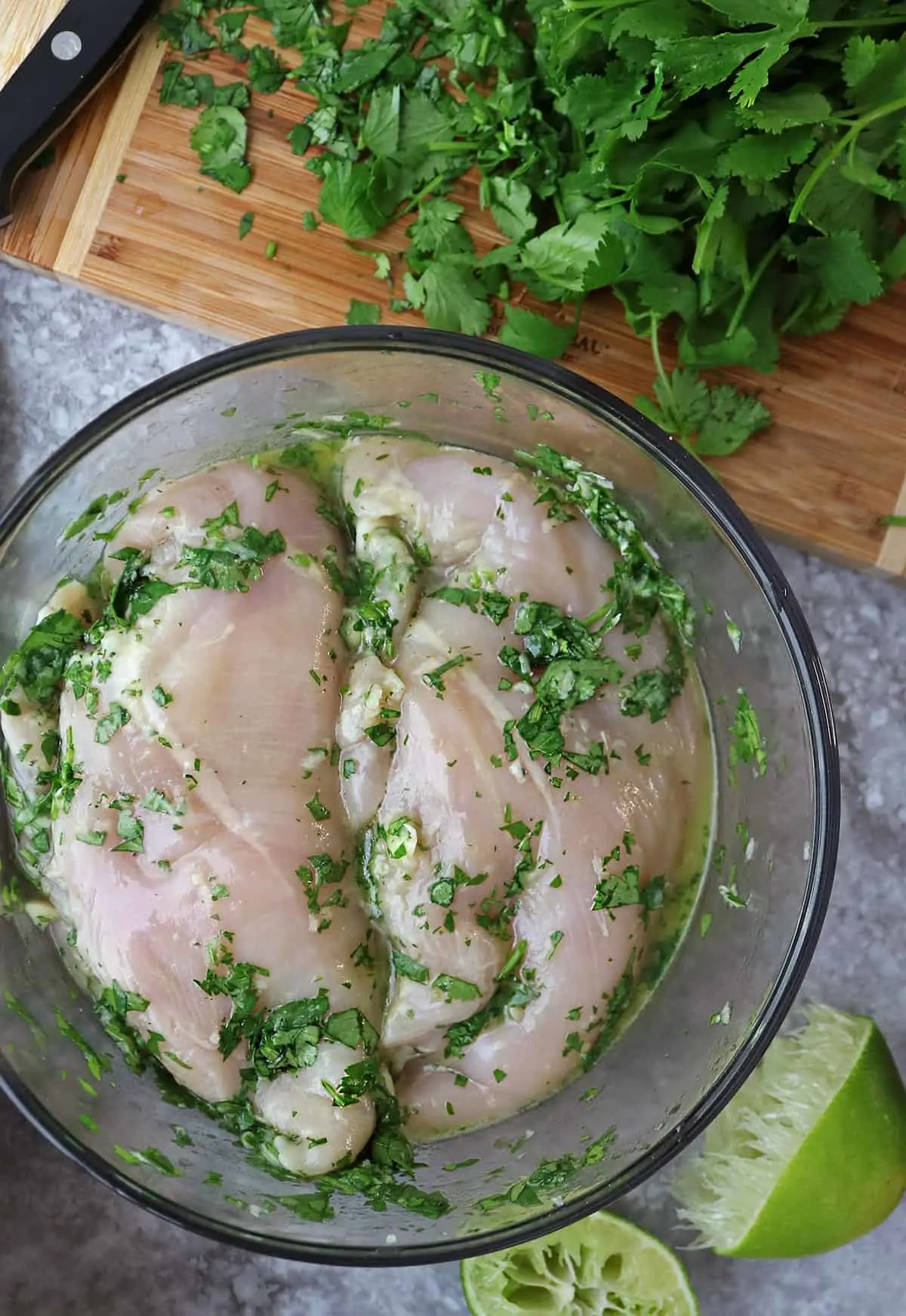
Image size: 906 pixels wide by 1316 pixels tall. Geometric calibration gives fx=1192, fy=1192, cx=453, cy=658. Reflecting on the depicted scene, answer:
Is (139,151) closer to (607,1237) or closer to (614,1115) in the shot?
(614,1115)

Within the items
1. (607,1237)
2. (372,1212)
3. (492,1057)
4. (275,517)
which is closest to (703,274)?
(275,517)

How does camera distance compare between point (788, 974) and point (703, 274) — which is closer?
point (788, 974)

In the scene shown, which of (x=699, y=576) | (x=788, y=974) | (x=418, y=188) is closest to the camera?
(x=788, y=974)

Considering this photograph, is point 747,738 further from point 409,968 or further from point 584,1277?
point 584,1277

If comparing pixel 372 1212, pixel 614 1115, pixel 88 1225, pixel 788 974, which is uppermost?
pixel 788 974

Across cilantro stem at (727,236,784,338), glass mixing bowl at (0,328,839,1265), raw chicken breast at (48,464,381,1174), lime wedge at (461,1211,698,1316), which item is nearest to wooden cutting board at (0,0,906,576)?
cilantro stem at (727,236,784,338)

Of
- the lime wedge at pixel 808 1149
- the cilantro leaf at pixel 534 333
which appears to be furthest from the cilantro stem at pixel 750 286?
the lime wedge at pixel 808 1149

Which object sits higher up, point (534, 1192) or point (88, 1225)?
point (534, 1192)
